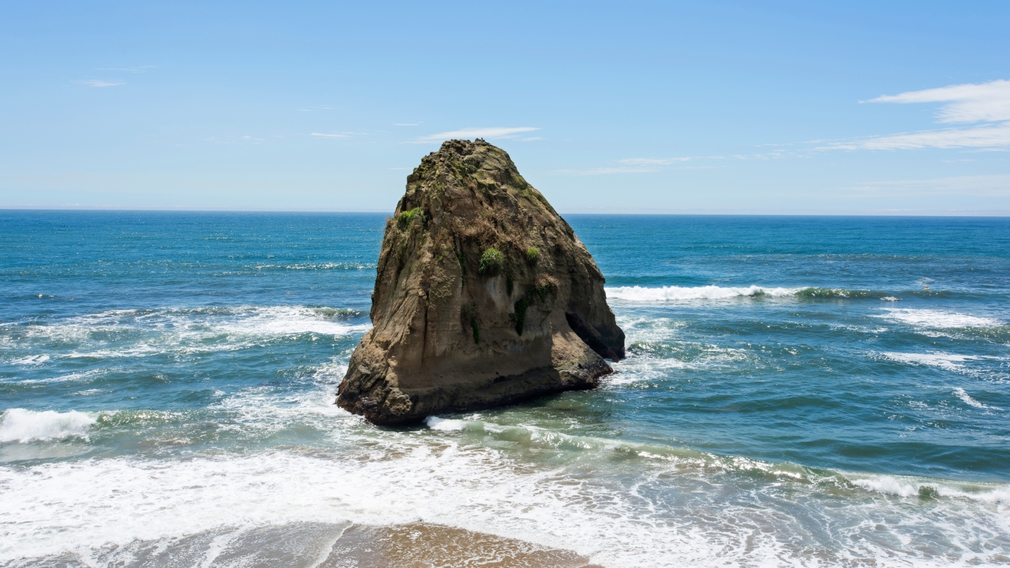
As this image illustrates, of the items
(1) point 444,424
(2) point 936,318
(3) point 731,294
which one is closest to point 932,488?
(1) point 444,424

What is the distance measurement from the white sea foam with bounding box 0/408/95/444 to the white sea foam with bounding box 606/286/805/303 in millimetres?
24952

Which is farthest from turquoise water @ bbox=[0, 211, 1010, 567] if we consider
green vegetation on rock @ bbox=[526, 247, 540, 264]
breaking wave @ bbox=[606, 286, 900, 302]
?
breaking wave @ bbox=[606, 286, 900, 302]

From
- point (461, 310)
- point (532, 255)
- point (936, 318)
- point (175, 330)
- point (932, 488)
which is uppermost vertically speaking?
point (532, 255)

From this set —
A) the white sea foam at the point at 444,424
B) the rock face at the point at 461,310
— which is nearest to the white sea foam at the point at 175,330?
the rock face at the point at 461,310

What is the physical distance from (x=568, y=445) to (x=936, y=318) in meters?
22.4

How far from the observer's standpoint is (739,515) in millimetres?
11727

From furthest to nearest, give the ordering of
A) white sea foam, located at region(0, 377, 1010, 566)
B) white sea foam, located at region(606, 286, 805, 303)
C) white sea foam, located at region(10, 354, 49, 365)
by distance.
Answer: white sea foam, located at region(606, 286, 805, 303) < white sea foam, located at region(10, 354, 49, 365) < white sea foam, located at region(0, 377, 1010, 566)

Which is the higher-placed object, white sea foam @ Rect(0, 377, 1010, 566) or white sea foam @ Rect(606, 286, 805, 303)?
white sea foam @ Rect(606, 286, 805, 303)

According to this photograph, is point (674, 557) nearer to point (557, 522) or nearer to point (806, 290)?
point (557, 522)

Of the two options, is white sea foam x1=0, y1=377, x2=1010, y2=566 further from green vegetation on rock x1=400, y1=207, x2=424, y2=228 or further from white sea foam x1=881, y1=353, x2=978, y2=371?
white sea foam x1=881, y1=353, x2=978, y2=371

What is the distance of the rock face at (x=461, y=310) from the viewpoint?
16.5 m

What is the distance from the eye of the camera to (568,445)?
14680 millimetres

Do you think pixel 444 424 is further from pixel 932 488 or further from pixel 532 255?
pixel 932 488

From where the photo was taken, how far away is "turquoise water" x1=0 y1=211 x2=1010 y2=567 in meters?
11.2
